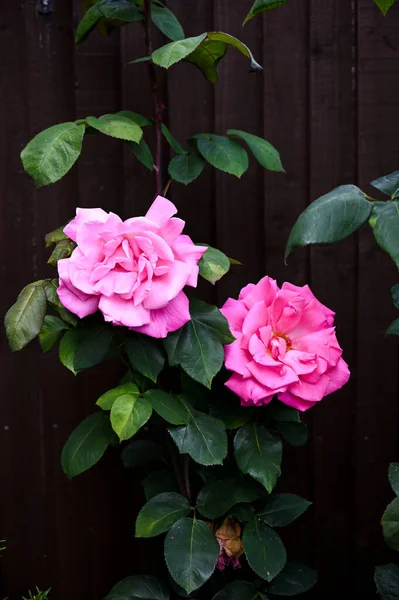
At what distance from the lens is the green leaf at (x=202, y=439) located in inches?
45.7

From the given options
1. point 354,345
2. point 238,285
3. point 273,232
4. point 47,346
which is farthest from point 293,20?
point 47,346

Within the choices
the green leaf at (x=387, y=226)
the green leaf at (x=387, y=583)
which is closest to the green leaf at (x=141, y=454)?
the green leaf at (x=387, y=583)

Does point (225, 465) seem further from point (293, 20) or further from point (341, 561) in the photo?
point (293, 20)

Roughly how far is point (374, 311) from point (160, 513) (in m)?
0.73

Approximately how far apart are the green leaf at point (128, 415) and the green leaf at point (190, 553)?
22cm

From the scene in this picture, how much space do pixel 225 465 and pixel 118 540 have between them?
17.8 inches

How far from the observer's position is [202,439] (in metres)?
1.18

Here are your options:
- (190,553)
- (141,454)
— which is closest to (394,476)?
A: (190,553)

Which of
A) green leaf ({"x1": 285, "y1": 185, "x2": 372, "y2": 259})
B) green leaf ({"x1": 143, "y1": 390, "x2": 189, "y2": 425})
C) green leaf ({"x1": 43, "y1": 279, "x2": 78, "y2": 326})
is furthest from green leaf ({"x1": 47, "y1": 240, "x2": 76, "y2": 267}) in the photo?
green leaf ({"x1": 285, "y1": 185, "x2": 372, "y2": 259})

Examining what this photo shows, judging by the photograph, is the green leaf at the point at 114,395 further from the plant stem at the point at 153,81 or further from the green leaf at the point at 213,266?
the plant stem at the point at 153,81

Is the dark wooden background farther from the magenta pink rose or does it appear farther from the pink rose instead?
the pink rose

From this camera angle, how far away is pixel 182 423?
1.17 metres

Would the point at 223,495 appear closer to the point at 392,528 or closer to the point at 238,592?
the point at 238,592

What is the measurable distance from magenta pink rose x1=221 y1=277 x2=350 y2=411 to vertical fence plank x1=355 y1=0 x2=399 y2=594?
367 millimetres
